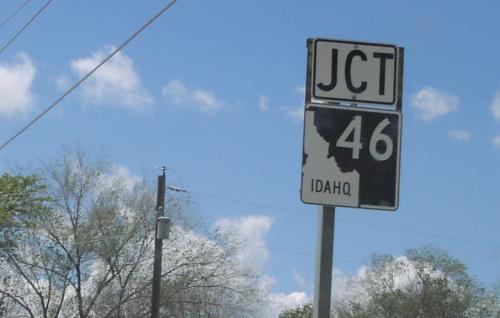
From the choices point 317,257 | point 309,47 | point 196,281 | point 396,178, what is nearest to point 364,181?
point 396,178

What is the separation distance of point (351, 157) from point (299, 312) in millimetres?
63901

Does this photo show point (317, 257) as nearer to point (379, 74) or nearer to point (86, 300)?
point (379, 74)

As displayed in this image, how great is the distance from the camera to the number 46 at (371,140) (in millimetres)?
6062

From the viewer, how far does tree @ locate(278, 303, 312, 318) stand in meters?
66.6

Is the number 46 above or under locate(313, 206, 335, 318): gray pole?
above

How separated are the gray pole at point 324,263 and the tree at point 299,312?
5968 cm

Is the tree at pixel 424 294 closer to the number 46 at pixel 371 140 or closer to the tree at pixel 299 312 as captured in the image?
the tree at pixel 299 312

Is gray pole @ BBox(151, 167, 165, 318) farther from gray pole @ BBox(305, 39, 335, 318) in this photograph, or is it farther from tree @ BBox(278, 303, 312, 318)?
tree @ BBox(278, 303, 312, 318)

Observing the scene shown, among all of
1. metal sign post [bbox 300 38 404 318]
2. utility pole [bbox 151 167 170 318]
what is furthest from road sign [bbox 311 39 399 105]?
utility pole [bbox 151 167 170 318]

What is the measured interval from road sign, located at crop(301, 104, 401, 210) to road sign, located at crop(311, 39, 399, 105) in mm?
100

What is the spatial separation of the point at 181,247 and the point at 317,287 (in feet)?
98.9

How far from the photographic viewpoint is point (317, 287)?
6.05 m

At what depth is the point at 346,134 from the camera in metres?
6.08

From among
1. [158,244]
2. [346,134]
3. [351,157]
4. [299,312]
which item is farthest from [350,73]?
[299,312]
